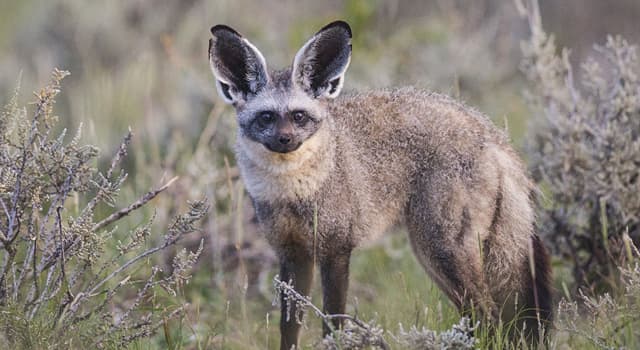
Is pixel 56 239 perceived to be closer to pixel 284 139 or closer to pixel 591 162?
pixel 284 139

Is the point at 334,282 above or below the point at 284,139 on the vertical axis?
below

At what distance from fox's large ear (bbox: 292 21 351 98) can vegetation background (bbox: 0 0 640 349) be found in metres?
0.74

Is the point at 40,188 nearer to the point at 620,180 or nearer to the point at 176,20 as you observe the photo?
the point at 620,180

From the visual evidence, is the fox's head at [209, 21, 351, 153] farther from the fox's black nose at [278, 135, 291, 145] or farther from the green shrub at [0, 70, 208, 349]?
the green shrub at [0, 70, 208, 349]

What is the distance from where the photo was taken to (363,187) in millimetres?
5004

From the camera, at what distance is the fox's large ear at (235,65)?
471 centimetres

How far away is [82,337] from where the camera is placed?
→ 4008mm

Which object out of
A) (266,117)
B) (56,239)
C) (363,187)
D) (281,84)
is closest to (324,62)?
(281,84)

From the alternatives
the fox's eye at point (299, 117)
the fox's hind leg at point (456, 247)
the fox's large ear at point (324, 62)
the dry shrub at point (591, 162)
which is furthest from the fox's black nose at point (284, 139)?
the dry shrub at point (591, 162)

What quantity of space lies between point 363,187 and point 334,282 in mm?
570

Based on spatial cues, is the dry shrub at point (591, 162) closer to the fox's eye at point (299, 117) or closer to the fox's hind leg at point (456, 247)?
the fox's hind leg at point (456, 247)

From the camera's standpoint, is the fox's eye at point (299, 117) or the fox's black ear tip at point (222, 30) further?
the fox's eye at point (299, 117)

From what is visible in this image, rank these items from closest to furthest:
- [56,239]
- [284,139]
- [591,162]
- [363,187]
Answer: [56,239] → [284,139] → [363,187] → [591,162]

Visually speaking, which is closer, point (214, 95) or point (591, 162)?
point (591, 162)
